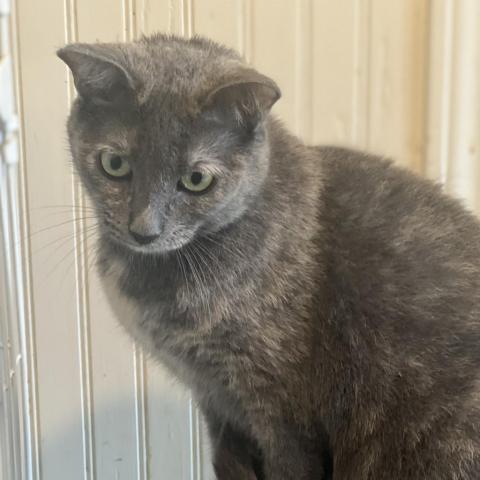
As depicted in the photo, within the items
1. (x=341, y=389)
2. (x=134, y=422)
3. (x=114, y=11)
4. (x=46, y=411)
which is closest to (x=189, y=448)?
(x=134, y=422)

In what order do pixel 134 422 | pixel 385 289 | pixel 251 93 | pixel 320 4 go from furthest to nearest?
pixel 134 422 < pixel 320 4 < pixel 385 289 < pixel 251 93

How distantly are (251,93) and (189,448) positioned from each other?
823 millimetres

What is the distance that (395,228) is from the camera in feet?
3.17

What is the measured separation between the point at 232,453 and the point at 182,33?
0.67 metres

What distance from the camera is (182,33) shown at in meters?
1.28

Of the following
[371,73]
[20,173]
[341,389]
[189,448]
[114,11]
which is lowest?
[189,448]

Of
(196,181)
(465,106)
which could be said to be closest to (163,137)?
(196,181)

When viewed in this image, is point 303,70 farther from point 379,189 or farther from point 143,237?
point 143,237

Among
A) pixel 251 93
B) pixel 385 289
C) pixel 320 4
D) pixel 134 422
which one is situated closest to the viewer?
pixel 251 93

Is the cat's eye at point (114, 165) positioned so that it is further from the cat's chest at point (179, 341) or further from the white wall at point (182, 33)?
the white wall at point (182, 33)

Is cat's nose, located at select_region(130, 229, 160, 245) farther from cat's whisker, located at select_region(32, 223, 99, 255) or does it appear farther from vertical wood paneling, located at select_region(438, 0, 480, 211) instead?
vertical wood paneling, located at select_region(438, 0, 480, 211)

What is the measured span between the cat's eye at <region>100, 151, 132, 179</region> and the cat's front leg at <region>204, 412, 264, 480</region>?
380mm

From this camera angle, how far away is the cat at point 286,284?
0.85 m

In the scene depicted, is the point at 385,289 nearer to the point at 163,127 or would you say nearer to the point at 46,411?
the point at 163,127
